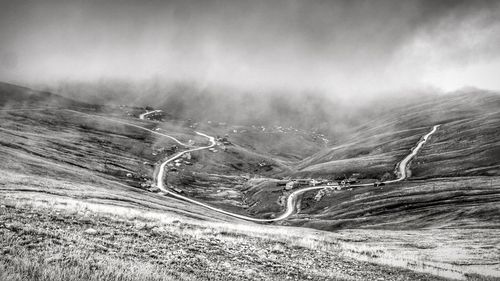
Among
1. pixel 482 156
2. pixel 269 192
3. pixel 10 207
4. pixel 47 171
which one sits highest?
pixel 482 156

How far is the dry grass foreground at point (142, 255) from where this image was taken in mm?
12700

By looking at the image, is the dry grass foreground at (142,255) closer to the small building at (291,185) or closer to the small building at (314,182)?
the small building at (291,185)

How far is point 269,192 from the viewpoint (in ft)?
506

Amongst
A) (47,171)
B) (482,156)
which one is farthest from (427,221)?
(47,171)

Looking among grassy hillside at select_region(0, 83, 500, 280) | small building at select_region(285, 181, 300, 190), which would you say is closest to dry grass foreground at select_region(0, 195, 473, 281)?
grassy hillside at select_region(0, 83, 500, 280)

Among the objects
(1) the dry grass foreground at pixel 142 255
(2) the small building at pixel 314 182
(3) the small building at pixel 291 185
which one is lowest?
(1) the dry grass foreground at pixel 142 255

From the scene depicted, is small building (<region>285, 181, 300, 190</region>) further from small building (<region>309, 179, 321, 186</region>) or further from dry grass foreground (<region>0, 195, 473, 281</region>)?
dry grass foreground (<region>0, 195, 473, 281</region>)

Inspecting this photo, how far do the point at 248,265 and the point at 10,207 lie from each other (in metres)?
16.6

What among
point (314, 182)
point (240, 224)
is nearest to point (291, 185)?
point (314, 182)

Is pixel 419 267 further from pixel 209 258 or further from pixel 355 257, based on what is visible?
pixel 209 258

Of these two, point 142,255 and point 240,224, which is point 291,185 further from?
point 142,255

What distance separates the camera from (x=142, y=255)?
62.2 ft

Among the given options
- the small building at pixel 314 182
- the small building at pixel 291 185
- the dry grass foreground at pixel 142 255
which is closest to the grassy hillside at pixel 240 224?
the dry grass foreground at pixel 142 255

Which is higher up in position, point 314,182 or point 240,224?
point 314,182
